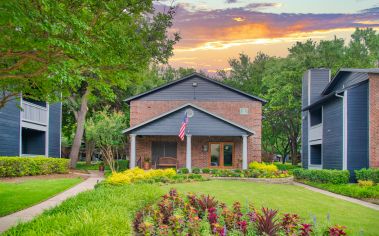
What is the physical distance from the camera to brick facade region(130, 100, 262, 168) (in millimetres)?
31422

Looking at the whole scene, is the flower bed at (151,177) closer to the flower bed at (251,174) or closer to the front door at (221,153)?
the flower bed at (251,174)

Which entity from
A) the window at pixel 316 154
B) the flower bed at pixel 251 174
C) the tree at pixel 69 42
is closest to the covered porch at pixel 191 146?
the flower bed at pixel 251 174

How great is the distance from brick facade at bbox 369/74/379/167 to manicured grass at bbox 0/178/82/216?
1617cm

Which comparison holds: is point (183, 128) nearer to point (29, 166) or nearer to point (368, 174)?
point (29, 166)

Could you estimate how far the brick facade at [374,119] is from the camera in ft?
73.2

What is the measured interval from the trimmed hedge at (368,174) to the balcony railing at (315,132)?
329 inches

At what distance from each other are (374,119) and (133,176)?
13614 mm

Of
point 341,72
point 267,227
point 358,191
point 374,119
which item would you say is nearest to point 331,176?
point 374,119

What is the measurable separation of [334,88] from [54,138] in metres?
21.3

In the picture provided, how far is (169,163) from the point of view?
3100 cm

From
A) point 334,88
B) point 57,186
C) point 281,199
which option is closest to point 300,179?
point 334,88

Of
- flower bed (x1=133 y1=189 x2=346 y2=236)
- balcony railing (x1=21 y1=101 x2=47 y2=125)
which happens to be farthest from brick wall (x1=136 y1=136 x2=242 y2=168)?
flower bed (x1=133 y1=189 x2=346 y2=236)

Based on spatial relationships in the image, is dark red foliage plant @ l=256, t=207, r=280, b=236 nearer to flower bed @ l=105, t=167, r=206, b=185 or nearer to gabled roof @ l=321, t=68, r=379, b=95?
flower bed @ l=105, t=167, r=206, b=185

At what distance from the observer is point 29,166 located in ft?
74.6
